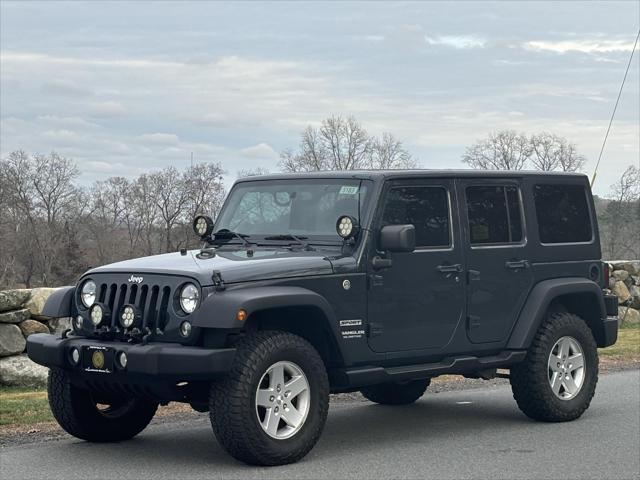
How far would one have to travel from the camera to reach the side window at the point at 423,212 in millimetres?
8547

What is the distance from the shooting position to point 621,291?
20797mm

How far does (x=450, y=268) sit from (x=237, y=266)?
197 cm

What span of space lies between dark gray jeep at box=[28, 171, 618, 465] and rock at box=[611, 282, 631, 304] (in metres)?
10.8

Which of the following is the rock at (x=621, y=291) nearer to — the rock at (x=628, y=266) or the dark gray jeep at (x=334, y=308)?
the rock at (x=628, y=266)

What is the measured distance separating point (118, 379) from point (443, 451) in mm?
2353

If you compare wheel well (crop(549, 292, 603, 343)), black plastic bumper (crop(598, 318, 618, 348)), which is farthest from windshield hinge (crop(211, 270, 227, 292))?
black plastic bumper (crop(598, 318, 618, 348))

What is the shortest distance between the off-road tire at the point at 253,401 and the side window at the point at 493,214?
213 cm

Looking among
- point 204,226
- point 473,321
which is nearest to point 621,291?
point 473,321

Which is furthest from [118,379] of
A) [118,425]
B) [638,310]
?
[638,310]

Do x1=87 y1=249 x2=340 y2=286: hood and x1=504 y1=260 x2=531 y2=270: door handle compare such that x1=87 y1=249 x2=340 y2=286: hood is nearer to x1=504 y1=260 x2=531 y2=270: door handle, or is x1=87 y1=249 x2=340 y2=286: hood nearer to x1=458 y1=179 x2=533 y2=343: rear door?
x1=458 y1=179 x2=533 y2=343: rear door

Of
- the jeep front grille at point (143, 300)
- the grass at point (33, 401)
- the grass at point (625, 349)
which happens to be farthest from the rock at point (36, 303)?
the grass at point (625, 349)

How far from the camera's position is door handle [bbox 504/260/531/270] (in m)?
9.23

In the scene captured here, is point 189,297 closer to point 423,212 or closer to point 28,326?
point 423,212

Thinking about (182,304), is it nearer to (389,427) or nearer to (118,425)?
(118,425)
